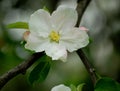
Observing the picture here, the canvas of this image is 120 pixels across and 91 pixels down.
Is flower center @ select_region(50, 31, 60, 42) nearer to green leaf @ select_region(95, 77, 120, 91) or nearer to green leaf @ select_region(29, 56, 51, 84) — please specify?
green leaf @ select_region(29, 56, 51, 84)

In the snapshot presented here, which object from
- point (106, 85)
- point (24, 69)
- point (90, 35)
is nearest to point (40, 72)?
point (24, 69)

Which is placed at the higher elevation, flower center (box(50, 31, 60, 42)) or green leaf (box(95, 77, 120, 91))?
flower center (box(50, 31, 60, 42))

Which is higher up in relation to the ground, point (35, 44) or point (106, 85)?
point (35, 44)

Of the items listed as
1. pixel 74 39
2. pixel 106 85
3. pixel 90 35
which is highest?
pixel 74 39

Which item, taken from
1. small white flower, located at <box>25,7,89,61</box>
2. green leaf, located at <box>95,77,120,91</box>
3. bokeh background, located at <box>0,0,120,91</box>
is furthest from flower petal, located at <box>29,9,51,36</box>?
bokeh background, located at <box>0,0,120,91</box>

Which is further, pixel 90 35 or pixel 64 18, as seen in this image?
pixel 90 35

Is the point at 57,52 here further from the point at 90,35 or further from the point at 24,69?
the point at 90,35
